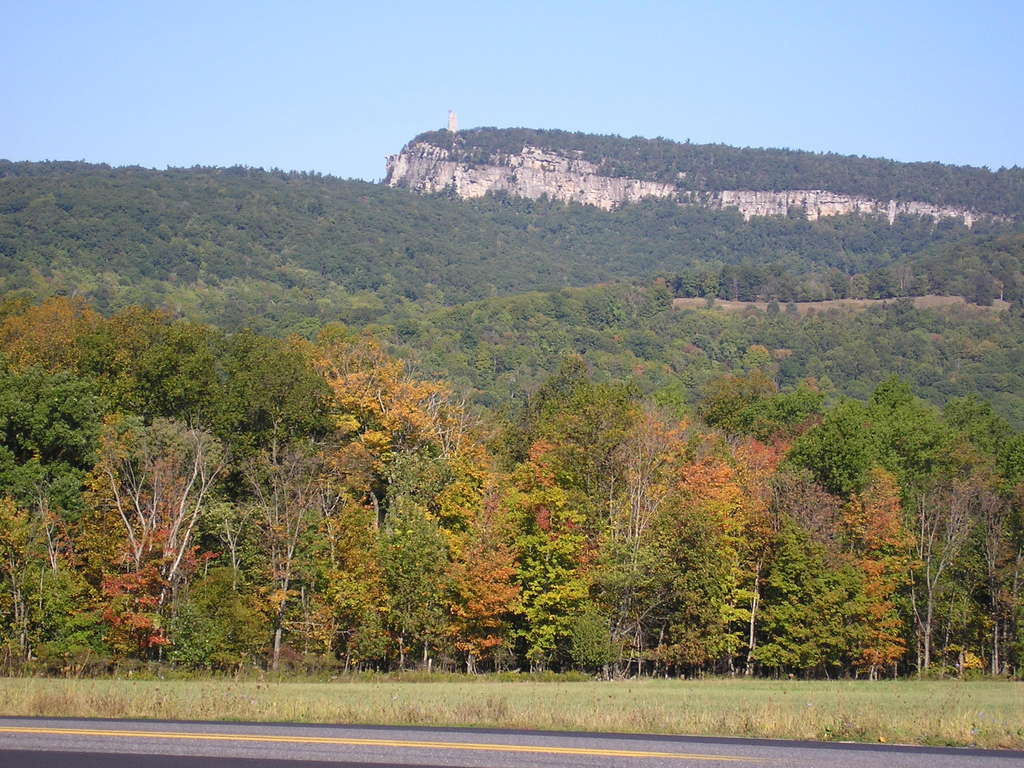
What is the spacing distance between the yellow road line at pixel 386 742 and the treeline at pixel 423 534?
23300 mm

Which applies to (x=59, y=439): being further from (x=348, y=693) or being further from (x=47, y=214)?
(x=47, y=214)

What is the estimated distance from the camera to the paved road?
57.1ft

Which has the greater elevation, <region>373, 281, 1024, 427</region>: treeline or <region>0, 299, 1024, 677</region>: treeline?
<region>0, 299, 1024, 677</region>: treeline

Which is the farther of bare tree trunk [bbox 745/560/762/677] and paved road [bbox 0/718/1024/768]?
bare tree trunk [bbox 745/560/762/677]

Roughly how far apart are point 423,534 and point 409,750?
32.6 metres

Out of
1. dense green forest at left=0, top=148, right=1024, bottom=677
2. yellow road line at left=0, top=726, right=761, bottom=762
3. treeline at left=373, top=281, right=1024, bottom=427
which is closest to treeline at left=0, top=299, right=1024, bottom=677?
dense green forest at left=0, top=148, right=1024, bottom=677

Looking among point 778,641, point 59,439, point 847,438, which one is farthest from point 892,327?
point 59,439

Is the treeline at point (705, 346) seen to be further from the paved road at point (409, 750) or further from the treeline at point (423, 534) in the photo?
the paved road at point (409, 750)

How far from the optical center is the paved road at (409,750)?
1739 centimetres

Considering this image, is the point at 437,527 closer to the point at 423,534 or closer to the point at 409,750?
the point at 423,534

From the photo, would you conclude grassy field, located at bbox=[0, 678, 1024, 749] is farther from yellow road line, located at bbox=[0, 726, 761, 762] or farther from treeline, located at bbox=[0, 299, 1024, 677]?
treeline, located at bbox=[0, 299, 1024, 677]

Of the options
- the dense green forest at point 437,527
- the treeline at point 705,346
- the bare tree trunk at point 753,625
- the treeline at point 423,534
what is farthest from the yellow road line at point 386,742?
the treeline at point 705,346

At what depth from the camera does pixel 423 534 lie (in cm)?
5069

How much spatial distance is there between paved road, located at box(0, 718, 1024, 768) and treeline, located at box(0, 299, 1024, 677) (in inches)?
945
